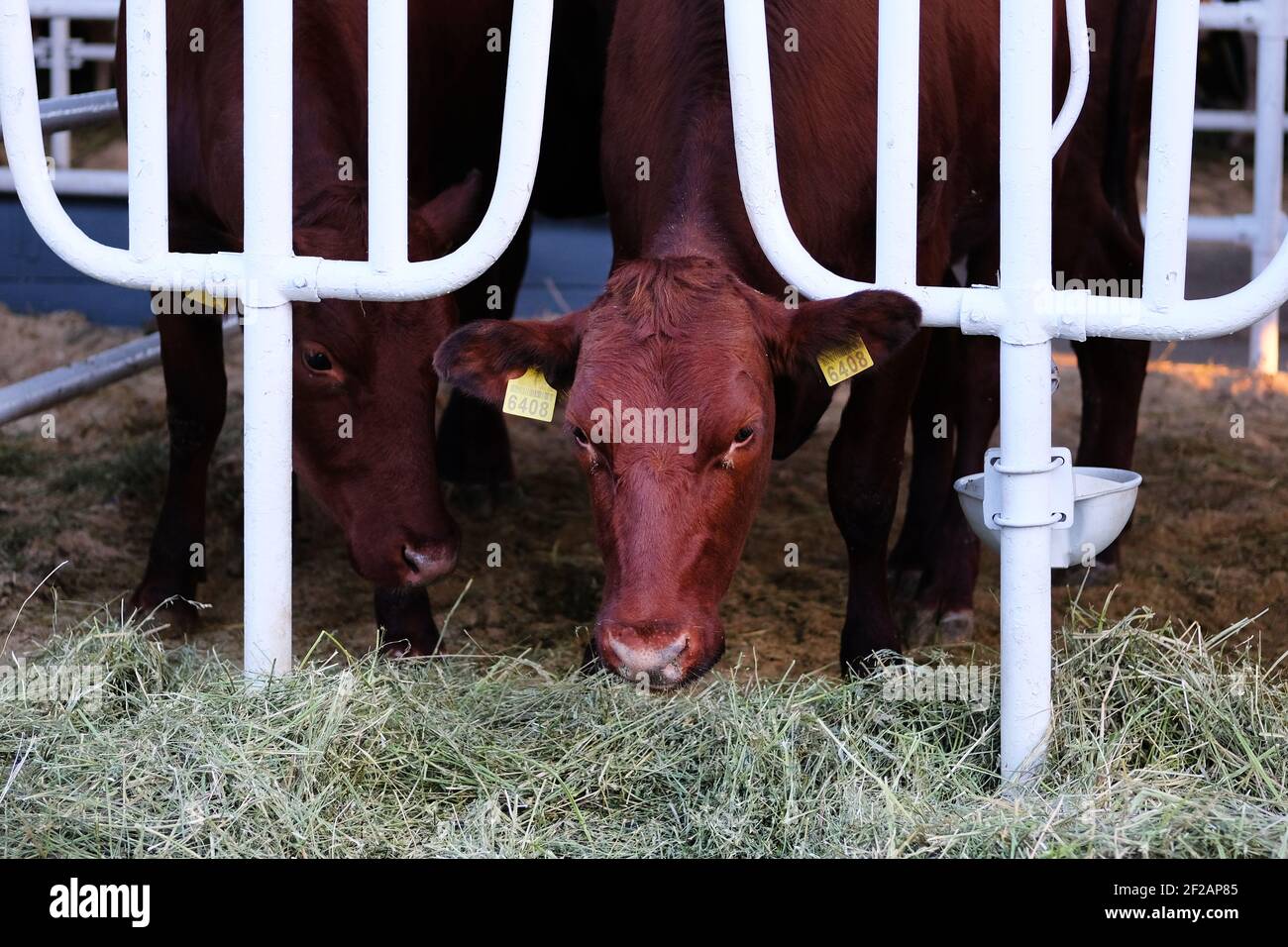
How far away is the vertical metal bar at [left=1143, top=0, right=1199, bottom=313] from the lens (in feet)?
8.47

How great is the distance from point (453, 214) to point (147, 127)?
104 cm

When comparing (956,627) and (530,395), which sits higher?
(530,395)

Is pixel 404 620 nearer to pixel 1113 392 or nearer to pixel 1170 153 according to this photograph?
pixel 1170 153

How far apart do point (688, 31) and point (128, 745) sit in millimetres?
2015

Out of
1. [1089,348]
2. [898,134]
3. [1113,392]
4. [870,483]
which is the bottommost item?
[870,483]

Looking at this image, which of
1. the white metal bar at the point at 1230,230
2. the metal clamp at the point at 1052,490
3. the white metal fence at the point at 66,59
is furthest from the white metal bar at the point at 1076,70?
the white metal fence at the point at 66,59

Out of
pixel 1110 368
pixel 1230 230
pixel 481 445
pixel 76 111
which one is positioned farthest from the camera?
pixel 1230 230

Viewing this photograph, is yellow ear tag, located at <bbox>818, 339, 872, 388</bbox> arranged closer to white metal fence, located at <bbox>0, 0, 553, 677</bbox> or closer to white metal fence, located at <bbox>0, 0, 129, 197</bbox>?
white metal fence, located at <bbox>0, 0, 553, 677</bbox>

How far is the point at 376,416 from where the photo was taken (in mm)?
3613

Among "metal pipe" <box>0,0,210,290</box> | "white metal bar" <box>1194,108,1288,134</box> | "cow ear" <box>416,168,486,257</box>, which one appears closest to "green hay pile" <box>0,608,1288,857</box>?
"metal pipe" <box>0,0,210,290</box>

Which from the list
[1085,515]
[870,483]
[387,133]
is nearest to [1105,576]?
[870,483]

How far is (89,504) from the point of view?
510cm

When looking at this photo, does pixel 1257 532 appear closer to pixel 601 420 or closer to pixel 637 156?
pixel 637 156

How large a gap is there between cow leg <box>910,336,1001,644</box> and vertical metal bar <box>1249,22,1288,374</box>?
207cm
